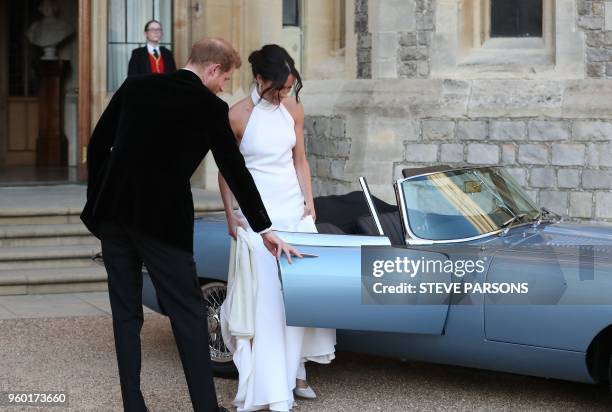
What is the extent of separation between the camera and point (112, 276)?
4836 mm

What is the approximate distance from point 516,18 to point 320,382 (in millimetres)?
5435

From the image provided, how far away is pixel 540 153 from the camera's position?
385 inches

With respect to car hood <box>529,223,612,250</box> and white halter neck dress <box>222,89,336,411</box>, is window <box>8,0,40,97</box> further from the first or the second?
car hood <box>529,223,612,250</box>

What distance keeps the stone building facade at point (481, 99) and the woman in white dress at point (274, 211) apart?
451 centimetres

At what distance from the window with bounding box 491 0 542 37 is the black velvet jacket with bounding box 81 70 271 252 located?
6.07m

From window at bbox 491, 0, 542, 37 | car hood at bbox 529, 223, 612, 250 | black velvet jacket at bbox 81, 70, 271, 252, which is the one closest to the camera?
black velvet jacket at bbox 81, 70, 271, 252

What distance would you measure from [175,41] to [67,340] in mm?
6457

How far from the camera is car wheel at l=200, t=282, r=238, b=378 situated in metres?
5.99

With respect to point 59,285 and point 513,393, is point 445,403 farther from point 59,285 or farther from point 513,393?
point 59,285

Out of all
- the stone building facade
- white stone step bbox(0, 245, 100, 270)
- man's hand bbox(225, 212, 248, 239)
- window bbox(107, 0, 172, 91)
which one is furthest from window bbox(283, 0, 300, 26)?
man's hand bbox(225, 212, 248, 239)

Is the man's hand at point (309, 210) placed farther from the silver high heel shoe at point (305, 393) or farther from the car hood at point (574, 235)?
the car hood at point (574, 235)

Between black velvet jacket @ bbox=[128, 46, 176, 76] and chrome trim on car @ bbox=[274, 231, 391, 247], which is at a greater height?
black velvet jacket @ bbox=[128, 46, 176, 76]

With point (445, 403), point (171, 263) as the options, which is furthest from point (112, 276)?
point (445, 403)

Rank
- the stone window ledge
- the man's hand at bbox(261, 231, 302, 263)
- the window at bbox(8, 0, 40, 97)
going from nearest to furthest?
the man's hand at bbox(261, 231, 302, 263), the stone window ledge, the window at bbox(8, 0, 40, 97)
